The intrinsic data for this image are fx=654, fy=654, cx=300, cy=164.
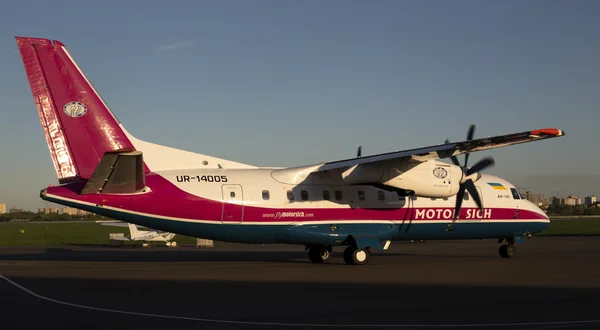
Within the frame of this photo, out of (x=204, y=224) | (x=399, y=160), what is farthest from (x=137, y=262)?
(x=399, y=160)

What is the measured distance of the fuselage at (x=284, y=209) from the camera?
2197 cm

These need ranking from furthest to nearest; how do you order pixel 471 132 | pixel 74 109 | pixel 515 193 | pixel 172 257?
1. pixel 172 257
2. pixel 515 193
3. pixel 471 132
4. pixel 74 109

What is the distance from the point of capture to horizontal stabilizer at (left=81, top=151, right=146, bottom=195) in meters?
19.8

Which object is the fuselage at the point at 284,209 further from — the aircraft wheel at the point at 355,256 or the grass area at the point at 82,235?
the grass area at the point at 82,235

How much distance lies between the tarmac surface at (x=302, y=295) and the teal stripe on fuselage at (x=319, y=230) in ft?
3.63

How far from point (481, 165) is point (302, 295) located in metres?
13.4

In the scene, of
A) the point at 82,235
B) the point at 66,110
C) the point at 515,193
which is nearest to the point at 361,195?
the point at 515,193

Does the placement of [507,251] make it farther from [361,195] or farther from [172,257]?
[172,257]

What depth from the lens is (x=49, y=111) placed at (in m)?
21.4

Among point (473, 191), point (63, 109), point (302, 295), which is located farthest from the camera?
point (473, 191)

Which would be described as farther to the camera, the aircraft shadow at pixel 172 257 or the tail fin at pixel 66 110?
the aircraft shadow at pixel 172 257

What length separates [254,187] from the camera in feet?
78.3

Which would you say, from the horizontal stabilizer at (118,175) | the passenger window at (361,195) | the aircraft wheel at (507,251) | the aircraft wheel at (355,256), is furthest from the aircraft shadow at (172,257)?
the horizontal stabilizer at (118,175)

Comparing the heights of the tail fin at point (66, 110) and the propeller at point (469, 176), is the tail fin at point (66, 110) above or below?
above
